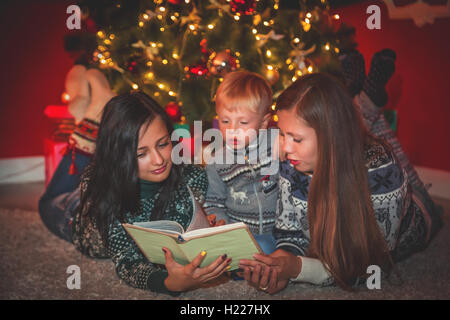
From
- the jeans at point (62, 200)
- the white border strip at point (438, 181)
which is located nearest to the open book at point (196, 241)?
the jeans at point (62, 200)

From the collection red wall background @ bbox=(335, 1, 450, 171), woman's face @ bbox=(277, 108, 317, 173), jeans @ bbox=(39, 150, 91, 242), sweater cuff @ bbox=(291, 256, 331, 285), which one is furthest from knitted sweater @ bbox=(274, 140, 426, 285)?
red wall background @ bbox=(335, 1, 450, 171)

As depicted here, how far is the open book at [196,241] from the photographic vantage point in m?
0.99

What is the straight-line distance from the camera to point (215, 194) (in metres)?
1.60

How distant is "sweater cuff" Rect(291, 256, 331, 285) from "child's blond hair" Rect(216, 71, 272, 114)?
0.60 metres

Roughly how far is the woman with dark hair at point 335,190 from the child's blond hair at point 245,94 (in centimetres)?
30

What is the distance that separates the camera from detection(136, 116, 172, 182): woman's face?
1240 mm

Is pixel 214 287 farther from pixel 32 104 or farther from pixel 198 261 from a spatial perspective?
pixel 32 104

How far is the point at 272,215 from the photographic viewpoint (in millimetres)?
1564

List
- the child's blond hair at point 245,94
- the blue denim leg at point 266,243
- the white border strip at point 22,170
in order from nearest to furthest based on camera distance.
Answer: the blue denim leg at point 266,243 < the child's blond hair at point 245,94 < the white border strip at point 22,170

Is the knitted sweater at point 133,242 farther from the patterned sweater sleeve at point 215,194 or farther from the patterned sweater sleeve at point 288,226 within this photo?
the patterned sweater sleeve at point 288,226

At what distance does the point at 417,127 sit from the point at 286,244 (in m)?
2.07

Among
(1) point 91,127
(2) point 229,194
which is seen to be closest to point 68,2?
(1) point 91,127

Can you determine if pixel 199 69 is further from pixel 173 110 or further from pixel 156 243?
pixel 156 243

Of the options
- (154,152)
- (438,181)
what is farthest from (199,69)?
(438,181)
